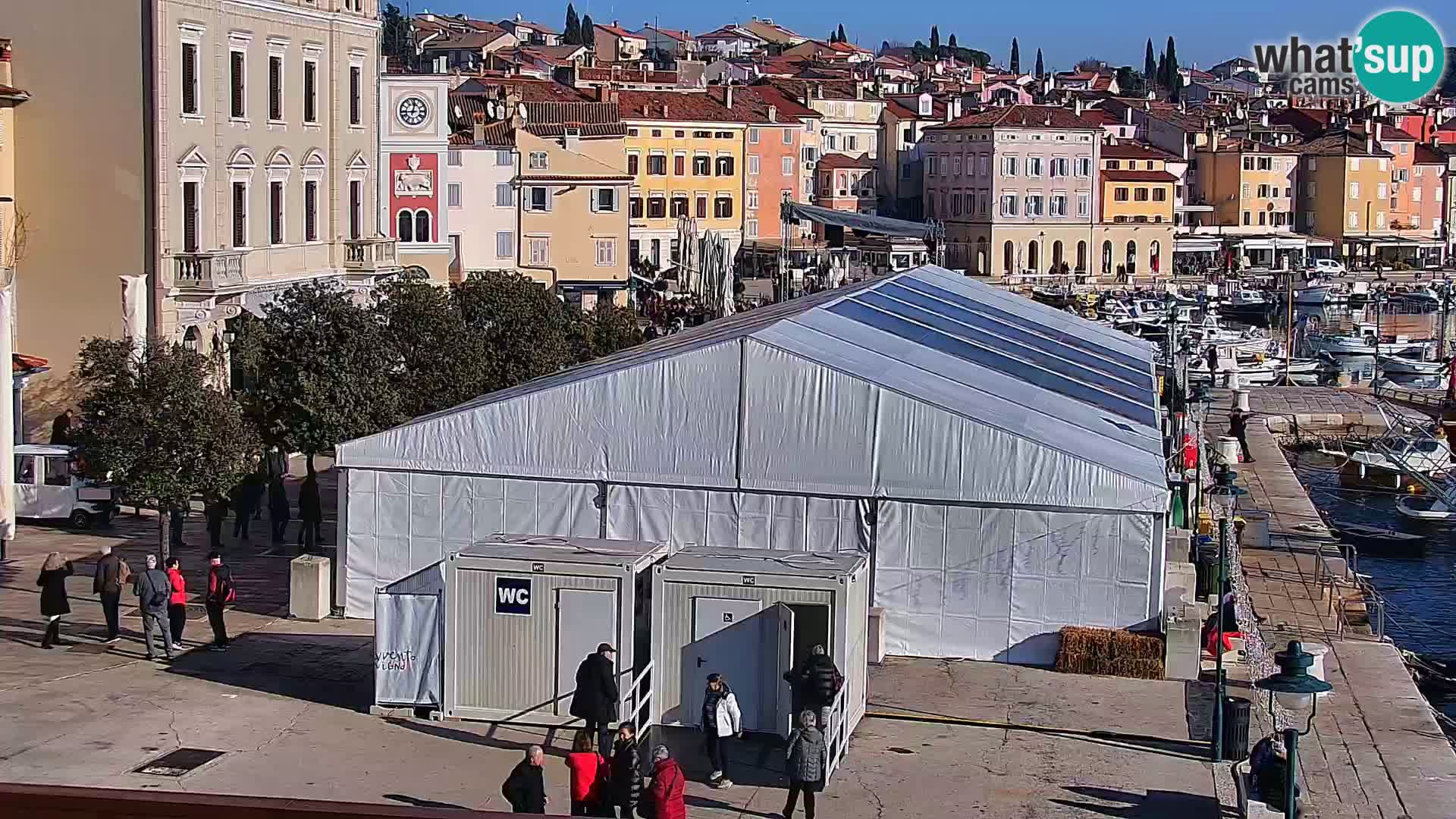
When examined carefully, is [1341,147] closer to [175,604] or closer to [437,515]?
[437,515]

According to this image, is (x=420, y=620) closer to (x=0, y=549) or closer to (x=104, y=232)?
(x=0, y=549)

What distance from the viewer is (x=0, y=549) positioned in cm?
2359

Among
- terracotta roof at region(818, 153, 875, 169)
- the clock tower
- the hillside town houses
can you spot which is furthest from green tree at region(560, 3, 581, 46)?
the clock tower

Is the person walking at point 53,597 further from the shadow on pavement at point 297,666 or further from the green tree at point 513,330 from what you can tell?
the green tree at point 513,330

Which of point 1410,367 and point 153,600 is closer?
point 153,600

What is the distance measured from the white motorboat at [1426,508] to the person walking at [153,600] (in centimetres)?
2740

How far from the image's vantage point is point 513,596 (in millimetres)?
15953

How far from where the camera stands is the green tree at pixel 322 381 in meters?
25.2

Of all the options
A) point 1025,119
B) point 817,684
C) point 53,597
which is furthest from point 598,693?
point 1025,119

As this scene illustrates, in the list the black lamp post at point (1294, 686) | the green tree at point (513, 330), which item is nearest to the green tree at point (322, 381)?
the green tree at point (513, 330)

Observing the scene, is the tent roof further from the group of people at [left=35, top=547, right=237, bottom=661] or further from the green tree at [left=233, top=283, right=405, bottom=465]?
the green tree at [left=233, top=283, right=405, bottom=465]

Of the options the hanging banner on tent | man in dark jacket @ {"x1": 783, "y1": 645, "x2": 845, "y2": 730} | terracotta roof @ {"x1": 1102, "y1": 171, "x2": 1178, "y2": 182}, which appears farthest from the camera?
terracotta roof @ {"x1": 1102, "y1": 171, "x2": 1178, "y2": 182}

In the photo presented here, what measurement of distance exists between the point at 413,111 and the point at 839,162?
6213 cm

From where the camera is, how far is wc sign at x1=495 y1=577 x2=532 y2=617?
52.2 ft
